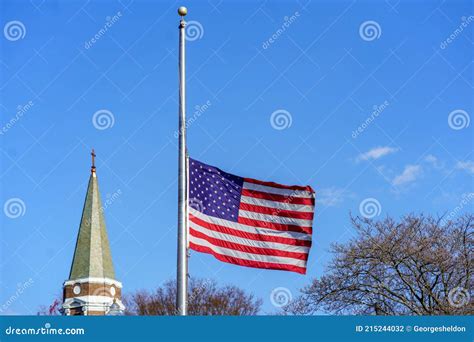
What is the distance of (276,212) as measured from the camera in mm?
15125

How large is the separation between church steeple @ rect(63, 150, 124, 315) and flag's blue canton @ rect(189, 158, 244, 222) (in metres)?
44.7

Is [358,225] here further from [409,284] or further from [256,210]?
[256,210]

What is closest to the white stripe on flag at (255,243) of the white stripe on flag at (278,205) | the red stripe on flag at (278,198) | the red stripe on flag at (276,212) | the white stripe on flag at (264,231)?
the white stripe on flag at (264,231)

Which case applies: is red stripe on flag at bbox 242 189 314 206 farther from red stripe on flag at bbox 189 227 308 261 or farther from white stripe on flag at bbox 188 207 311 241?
red stripe on flag at bbox 189 227 308 261

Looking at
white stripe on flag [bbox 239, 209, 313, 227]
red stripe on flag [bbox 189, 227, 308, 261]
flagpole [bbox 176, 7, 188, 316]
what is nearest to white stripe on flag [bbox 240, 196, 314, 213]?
white stripe on flag [bbox 239, 209, 313, 227]

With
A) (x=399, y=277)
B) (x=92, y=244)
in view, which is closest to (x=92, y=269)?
(x=92, y=244)

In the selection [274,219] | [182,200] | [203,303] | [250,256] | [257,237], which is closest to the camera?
[182,200]

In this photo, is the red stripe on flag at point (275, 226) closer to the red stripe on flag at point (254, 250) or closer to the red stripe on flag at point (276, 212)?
the red stripe on flag at point (276, 212)

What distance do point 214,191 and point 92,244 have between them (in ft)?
153

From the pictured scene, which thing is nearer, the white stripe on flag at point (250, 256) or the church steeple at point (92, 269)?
the white stripe on flag at point (250, 256)

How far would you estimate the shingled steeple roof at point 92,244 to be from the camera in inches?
2340

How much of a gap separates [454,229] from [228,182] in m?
12.7

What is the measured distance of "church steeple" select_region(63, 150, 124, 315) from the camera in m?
58.7

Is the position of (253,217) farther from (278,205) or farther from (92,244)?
(92,244)
